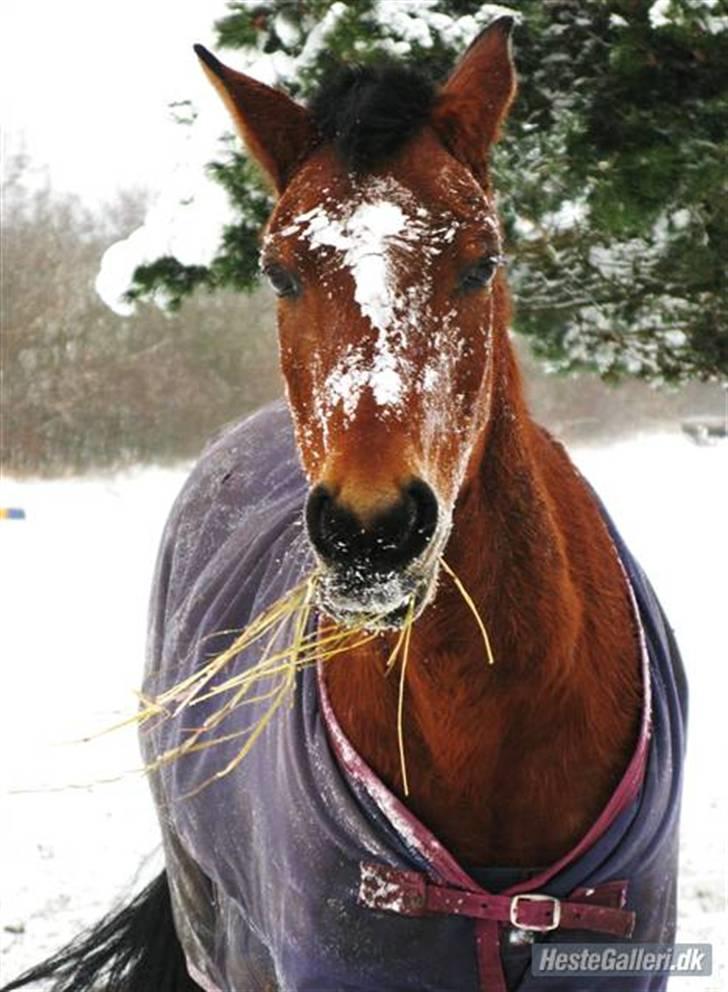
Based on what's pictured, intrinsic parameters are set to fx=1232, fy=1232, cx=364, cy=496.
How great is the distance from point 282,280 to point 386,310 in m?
0.27

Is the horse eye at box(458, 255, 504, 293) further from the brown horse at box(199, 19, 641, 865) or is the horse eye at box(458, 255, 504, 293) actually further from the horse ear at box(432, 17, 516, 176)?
the horse ear at box(432, 17, 516, 176)

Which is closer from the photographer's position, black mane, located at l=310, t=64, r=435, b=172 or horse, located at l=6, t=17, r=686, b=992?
horse, located at l=6, t=17, r=686, b=992

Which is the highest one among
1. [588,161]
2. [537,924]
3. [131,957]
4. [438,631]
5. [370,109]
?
[588,161]

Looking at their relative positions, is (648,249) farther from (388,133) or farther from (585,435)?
(585,435)

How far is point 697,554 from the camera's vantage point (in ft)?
42.5

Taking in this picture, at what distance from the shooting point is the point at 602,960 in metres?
2.27

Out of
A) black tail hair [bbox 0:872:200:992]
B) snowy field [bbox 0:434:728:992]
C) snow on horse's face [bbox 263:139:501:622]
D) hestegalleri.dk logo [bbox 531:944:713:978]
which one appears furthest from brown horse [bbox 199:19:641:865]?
black tail hair [bbox 0:872:200:992]

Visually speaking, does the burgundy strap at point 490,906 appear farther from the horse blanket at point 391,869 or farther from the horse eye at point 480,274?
the horse eye at point 480,274

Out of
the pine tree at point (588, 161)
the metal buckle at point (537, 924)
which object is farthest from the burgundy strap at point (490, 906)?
the pine tree at point (588, 161)

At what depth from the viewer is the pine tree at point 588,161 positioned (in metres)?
4.30

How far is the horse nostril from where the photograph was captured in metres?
1.68

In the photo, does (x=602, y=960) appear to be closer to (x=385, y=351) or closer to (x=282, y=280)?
(x=385, y=351)

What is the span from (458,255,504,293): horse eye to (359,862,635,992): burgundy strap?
1033 millimetres

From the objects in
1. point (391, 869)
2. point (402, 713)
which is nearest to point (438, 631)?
point (402, 713)
